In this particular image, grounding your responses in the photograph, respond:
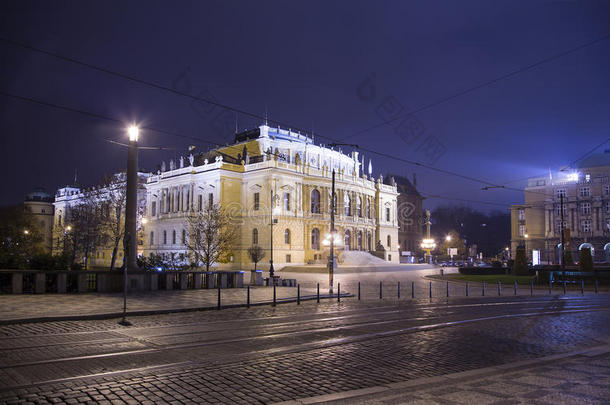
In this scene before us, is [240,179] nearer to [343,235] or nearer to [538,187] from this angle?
[343,235]

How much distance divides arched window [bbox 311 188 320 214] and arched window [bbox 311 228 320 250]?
2715 millimetres

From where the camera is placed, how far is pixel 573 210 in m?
84.2

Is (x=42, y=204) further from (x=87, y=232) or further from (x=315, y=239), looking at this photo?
(x=315, y=239)

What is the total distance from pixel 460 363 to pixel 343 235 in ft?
209

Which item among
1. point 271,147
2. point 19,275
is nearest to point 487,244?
point 271,147

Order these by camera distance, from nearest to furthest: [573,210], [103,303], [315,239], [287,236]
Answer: [103,303]
[287,236]
[315,239]
[573,210]

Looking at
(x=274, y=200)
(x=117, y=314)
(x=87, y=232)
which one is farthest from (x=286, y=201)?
(x=117, y=314)

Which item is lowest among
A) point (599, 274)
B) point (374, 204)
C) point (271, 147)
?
point (599, 274)

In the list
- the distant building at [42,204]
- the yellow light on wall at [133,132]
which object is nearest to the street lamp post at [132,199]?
the yellow light on wall at [133,132]

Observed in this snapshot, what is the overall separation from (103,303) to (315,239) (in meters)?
52.4

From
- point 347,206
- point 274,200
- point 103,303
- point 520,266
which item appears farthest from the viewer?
point 347,206

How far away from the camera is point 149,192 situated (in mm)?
78625

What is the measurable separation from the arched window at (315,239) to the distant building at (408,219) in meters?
43.2

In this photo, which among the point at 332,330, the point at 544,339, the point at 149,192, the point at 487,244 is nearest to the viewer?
the point at 544,339
